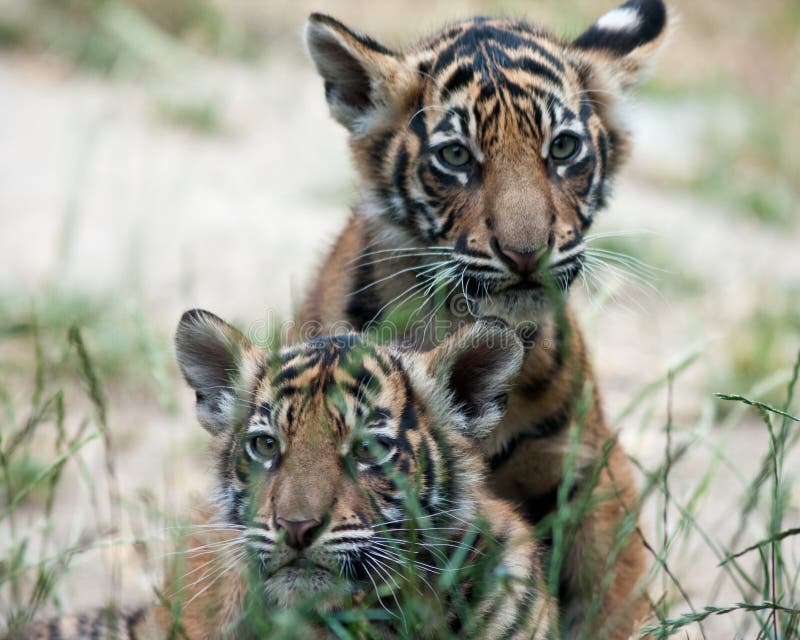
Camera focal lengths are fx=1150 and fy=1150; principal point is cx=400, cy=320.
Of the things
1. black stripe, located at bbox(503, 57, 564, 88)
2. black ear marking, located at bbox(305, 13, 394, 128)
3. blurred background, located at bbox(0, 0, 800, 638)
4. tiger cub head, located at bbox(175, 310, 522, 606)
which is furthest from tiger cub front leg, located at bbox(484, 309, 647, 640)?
black ear marking, located at bbox(305, 13, 394, 128)

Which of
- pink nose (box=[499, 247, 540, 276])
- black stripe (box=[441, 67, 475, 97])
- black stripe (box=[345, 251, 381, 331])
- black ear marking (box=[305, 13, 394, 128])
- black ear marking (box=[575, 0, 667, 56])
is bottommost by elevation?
black stripe (box=[345, 251, 381, 331])

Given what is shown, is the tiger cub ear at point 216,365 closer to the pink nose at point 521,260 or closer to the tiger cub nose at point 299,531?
the tiger cub nose at point 299,531

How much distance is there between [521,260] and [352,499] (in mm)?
908

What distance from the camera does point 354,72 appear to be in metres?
3.76

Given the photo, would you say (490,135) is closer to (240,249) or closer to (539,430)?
(539,430)

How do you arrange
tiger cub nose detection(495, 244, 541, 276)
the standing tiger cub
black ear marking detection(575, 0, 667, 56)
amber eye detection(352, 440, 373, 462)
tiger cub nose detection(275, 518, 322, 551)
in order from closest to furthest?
tiger cub nose detection(275, 518, 322, 551) < amber eye detection(352, 440, 373, 462) < tiger cub nose detection(495, 244, 541, 276) < the standing tiger cub < black ear marking detection(575, 0, 667, 56)

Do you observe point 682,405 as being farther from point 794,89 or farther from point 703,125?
point 794,89

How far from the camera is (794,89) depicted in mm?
10195

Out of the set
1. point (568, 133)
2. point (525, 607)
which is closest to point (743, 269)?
point (568, 133)

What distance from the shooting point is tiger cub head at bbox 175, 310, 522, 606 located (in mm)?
2590

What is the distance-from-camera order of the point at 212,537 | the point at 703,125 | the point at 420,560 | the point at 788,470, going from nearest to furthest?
the point at 420,560, the point at 212,537, the point at 788,470, the point at 703,125

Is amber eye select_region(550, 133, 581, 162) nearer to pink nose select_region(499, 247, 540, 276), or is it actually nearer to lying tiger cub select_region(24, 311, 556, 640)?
pink nose select_region(499, 247, 540, 276)

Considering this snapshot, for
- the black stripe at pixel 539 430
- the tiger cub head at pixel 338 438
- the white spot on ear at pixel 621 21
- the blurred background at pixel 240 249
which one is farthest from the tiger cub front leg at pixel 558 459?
the white spot on ear at pixel 621 21

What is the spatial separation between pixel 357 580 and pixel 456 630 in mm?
326
